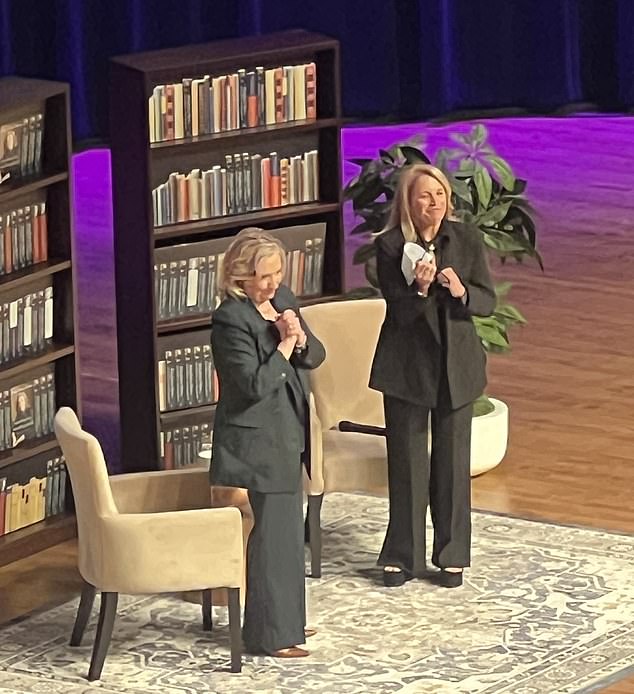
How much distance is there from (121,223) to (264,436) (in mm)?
2080

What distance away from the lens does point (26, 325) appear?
7.91m

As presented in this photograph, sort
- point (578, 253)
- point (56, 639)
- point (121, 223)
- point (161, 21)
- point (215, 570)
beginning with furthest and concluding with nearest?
point (161, 21) < point (578, 253) < point (121, 223) < point (56, 639) < point (215, 570)

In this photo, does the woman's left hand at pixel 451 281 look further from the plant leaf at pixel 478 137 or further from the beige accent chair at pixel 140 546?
the plant leaf at pixel 478 137

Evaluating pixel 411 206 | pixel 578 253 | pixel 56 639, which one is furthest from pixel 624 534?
pixel 578 253

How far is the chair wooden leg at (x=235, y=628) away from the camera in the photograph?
6.65m

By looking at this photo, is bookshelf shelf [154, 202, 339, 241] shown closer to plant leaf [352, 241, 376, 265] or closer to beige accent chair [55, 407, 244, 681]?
plant leaf [352, 241, 376, 265]

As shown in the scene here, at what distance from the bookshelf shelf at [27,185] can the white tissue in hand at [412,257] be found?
1.50m

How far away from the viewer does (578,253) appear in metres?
12.5

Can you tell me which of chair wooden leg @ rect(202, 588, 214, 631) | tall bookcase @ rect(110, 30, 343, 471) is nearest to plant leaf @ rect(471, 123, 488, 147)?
tall bookcase @ rect(110, 30, 343, 471)

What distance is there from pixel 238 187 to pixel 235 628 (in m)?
2.66

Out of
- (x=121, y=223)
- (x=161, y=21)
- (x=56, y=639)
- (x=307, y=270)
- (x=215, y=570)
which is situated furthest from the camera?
(x=161, y=21)

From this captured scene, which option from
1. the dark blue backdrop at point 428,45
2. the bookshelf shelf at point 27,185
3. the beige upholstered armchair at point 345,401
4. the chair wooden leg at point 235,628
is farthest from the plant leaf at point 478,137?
the dark blue backdrop at point 428,45

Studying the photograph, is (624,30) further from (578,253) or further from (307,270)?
(307,270)

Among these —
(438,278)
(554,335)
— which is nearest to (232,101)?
(438,278)
